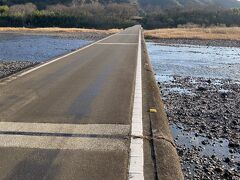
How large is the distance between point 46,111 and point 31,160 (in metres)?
3.16

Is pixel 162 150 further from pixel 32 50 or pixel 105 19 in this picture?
pixel 105 19

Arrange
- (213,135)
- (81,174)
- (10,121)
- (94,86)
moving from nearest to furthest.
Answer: (81,174)
(10,121)
(213,135)
(94,86)

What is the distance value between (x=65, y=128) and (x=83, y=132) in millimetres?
456

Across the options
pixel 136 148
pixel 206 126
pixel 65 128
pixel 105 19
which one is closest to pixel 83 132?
pixel 65 128

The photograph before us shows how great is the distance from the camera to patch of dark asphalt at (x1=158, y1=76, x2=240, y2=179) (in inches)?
312

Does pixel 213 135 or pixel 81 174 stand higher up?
pixel 81 174

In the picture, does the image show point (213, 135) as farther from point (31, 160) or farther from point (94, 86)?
point (31, 160)

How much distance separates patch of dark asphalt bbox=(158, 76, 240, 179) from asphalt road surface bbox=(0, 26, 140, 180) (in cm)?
158

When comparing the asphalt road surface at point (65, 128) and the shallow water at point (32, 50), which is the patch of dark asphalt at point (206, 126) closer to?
the asphalt road surface at point (65, 128)

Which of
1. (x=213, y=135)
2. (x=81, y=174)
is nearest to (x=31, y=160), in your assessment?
(x=81, y=174)

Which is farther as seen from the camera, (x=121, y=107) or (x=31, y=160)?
(x=121, y=107)

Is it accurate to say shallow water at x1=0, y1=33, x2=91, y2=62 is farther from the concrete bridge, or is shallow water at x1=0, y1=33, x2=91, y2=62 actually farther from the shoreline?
the shoreline

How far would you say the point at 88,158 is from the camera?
6.04m

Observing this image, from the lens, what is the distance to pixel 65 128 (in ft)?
24.9
